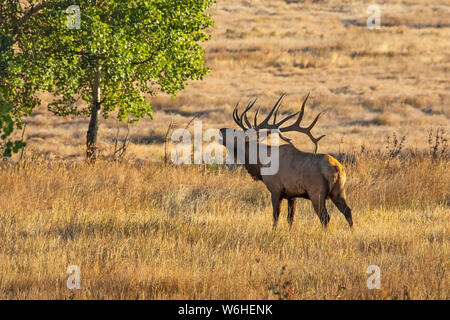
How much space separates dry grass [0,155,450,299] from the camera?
24.1ft

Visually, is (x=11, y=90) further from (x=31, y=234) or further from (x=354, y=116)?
(x=354, y=116)

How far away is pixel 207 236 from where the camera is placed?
A: 31.6 feet

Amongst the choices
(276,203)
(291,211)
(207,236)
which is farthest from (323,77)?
(207,236)

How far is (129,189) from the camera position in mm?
13219

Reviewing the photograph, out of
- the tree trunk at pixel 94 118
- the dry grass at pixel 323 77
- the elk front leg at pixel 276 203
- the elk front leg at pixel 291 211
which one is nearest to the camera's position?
the elk front leg at pixel 276 203

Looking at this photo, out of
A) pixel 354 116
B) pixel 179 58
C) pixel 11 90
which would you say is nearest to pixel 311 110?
pixel 354 116

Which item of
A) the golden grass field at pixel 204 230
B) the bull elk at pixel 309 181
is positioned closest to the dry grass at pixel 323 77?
the golden grass field at pixel 204 230

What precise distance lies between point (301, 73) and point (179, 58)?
32.0 metres

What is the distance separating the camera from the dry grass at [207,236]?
7359 mm

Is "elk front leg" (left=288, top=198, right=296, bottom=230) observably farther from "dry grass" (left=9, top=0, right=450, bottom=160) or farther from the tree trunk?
"dry grass" (left=9, top=0, right=450, bottom=160)

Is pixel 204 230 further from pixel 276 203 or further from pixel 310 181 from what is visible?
pixel 310 181

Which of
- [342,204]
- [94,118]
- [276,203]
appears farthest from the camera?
[94,118]

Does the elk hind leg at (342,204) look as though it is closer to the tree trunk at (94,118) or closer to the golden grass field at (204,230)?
the golden grass field at (204,230)

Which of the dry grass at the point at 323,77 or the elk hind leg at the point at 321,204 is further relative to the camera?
the dry grass at the point at 323,77
